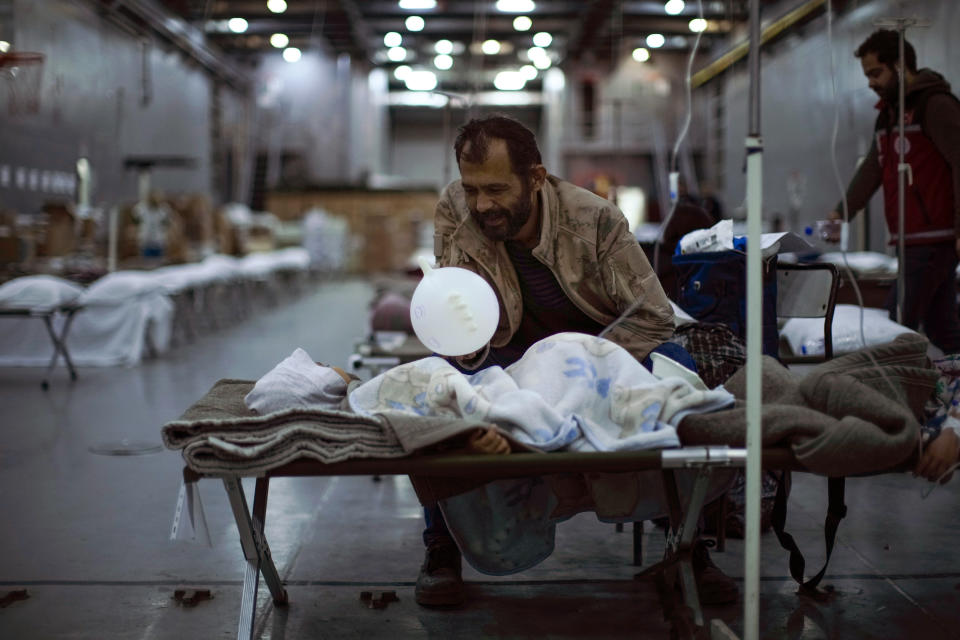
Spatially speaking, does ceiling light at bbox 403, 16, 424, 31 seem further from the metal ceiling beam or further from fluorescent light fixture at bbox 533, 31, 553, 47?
fluorescent light fixture at bbox 533, 31, 553, 47

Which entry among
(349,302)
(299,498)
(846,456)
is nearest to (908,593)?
(846,456)

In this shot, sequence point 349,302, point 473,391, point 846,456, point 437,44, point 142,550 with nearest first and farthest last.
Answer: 1. point 846,456
2. point 473,391
3. point 142,550
4. point 349,302
5. point 437,44

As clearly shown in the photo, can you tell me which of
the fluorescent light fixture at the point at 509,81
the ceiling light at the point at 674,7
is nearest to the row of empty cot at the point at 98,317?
the ceiling light at the point at 674,7

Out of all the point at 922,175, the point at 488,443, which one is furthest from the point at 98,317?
the point at 488,443

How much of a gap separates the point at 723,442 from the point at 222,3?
8.05 metres

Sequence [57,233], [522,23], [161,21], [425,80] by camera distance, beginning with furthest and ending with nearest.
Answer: [522,23] → [161,21] → [57,233] → [425,80]

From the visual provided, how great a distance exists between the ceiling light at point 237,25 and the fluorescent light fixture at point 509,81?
1874cm

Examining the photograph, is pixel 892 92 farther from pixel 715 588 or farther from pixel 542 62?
pixel 542 62

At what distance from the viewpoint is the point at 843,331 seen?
3.75 metres

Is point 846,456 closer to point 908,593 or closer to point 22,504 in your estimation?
point 908,593

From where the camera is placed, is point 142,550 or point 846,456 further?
point 142,550

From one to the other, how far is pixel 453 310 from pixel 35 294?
189 inches

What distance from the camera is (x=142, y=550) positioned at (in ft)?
9.77

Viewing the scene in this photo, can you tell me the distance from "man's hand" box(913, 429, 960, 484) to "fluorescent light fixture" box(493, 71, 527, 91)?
2724 centimetres
